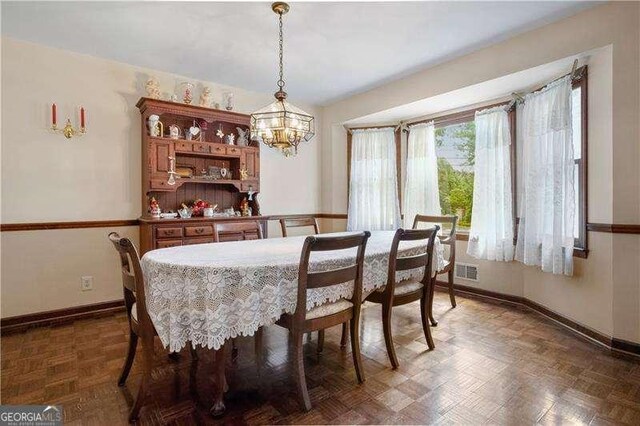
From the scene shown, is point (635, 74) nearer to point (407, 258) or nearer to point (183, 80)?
point (407, 258)

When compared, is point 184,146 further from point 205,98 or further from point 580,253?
point 580,253

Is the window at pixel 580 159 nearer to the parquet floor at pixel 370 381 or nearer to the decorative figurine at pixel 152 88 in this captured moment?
the parquet floor at pixel 370 381

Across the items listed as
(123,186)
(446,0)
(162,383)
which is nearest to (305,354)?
(162,383)

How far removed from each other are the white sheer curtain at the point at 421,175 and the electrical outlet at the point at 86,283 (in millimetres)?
3627

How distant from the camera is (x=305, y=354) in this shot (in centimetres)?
Result: 243

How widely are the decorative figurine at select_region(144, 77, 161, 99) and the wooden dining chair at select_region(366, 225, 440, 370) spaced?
282 cm

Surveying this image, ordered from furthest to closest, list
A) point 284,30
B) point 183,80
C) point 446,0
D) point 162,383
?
point 183,80 → point 284,30 → point 446,0 → point 162,383

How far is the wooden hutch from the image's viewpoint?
329cm

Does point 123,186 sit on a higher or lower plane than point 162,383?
higher

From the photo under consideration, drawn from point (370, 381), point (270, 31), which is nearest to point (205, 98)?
point (270, 31)

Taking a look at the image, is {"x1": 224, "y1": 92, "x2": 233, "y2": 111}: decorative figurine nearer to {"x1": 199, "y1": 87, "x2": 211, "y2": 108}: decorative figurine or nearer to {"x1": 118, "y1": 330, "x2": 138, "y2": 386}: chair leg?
{"x1": 199, "y1": 87, "x2": 211, "y2": 108}: decorative figurine

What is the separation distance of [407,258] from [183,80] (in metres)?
3.15

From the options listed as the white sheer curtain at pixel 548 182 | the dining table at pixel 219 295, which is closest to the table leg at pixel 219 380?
the dining table at pixel 219 295

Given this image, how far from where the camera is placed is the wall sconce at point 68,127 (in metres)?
3.03
